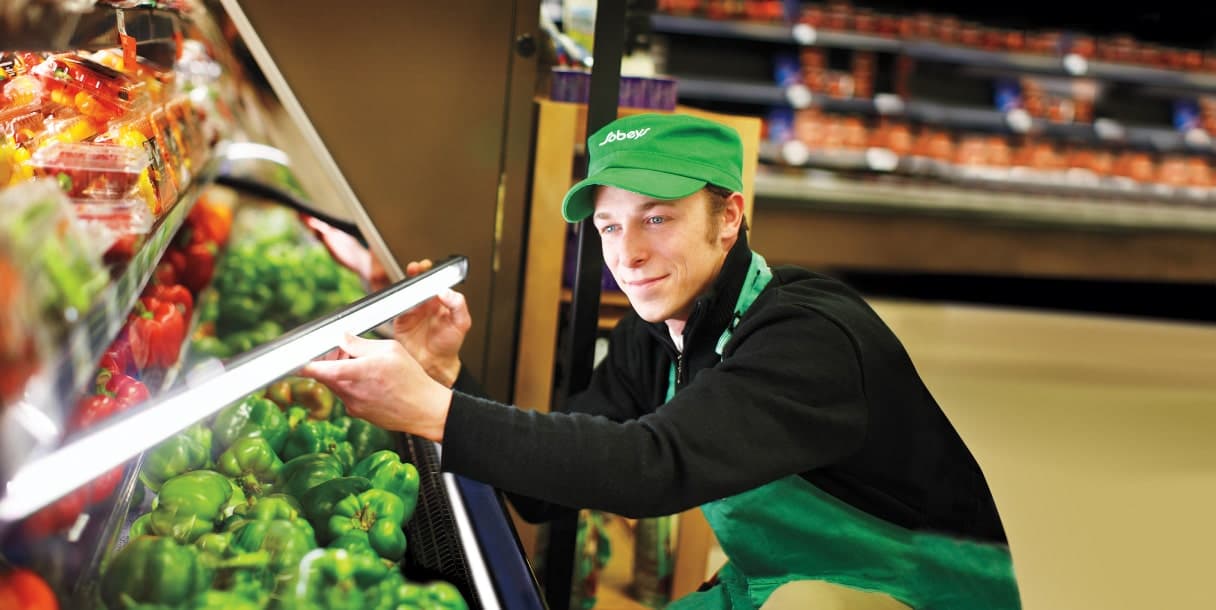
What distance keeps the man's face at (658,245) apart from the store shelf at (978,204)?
4886 mm

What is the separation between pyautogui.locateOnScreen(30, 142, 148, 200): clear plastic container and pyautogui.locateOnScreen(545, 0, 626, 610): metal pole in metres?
0.86

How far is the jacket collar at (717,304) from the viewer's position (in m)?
1.53

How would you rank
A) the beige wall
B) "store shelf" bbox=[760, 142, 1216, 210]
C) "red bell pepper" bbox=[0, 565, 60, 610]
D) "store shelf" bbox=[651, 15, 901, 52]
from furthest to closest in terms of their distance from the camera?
"store shelf" bbox=[760, 142, 1216, 210] → "store shelf" bbox=[651, 15, 901, 52] → the beige wall → "red bell pepper" bbox=[0, 565, 60, 610]

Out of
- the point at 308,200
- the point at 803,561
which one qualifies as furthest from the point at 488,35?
the point at 803,561

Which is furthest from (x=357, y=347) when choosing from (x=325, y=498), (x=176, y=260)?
(x=176, y=260)

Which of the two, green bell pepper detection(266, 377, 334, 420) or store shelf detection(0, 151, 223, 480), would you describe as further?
green bell pepper detection(266, 377, 334, 420)

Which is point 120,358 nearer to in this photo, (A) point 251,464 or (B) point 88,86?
(A) point 251,464

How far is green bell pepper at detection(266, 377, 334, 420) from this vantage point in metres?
1.72

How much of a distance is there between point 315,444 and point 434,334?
0.26 meters

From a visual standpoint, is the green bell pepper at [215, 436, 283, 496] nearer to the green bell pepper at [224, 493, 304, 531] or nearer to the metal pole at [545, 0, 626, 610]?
the green bell pepper at [224, 493, 304, 531]

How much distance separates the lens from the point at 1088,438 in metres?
4.59

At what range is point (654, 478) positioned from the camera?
3.96 ft

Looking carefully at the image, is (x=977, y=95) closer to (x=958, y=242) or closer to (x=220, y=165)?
(x=958, y=242)

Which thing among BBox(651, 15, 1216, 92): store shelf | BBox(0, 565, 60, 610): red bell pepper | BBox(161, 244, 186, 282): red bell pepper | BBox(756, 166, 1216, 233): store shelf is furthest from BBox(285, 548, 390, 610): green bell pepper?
BBox(651, 15, 1216, 92): store shelf
